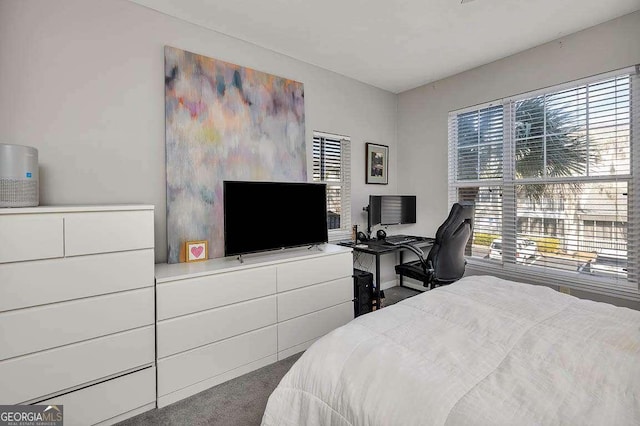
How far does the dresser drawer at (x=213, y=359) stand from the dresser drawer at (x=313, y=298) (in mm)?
183

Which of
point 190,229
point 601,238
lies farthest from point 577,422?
point 601,238

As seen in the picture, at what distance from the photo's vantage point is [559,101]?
287cm

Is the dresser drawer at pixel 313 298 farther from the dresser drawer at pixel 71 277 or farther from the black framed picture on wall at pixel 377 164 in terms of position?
the black framed picture on wall at pixel 377 164

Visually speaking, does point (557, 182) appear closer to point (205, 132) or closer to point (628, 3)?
point (628, 3)

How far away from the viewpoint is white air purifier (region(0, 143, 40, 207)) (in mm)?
1545

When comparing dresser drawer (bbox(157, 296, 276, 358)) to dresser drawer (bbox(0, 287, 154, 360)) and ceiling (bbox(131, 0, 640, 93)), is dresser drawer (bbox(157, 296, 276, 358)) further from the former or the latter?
ceiling (bbox(131, 0, 640, 93))

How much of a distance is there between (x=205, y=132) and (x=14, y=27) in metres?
1.24

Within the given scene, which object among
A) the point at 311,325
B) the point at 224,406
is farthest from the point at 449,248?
the point at 224,406

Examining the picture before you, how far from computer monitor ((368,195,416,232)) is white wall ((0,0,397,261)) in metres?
2.22

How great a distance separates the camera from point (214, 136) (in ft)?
8.45

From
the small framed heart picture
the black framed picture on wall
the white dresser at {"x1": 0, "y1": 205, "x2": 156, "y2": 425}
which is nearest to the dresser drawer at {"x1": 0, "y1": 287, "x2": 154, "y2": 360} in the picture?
the white dresser at {"x1": 0, "y1": 205, "x2": 156, "y2": 425}

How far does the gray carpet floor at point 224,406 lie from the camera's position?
176 centimetres

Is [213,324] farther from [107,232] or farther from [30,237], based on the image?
[30,237]

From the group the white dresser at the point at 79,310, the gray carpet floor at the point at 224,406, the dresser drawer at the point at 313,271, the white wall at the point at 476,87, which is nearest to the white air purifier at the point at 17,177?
the white dresser at the point at 79,310
